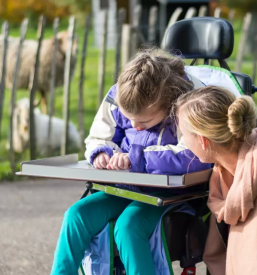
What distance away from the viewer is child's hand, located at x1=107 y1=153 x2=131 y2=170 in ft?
8.63

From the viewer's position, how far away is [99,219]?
2.67 metres

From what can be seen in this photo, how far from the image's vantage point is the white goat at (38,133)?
19.9 feet

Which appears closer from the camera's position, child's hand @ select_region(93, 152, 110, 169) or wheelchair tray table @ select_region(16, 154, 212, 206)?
wheelchair tray table @ select_region(16, 154, 212, 206)

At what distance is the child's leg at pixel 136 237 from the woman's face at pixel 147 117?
37 cm

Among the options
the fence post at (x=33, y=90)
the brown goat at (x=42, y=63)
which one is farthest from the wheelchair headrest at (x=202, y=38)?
the brown goat at (x=42, y=63)

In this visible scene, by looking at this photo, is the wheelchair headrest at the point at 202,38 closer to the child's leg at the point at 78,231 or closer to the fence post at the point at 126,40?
the child's leg at the point at 78,231

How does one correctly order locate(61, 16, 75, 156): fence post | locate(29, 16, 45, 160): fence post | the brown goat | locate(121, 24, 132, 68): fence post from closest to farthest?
locate(29, 16, 45, 160): fence post → locate(61, 16, 75, 156): fence post → locate(121, 24, 132, 68): fence post → the brown goat

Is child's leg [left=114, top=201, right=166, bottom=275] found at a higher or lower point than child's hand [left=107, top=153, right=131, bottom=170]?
lower

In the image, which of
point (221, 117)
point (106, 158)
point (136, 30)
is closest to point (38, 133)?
point (136, 30)

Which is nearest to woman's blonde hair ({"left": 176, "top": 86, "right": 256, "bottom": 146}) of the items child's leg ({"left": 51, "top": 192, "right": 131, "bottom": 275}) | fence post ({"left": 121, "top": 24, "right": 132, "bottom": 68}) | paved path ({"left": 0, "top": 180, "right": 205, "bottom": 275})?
child's leg ({"left": 51, "top": 192, "right": 131, "bottom": 275})

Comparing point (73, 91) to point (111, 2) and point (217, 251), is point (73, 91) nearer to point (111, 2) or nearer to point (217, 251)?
point (111, 2)

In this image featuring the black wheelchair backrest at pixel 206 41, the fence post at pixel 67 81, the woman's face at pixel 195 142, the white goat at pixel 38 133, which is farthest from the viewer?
the white goat at pixel 38 133

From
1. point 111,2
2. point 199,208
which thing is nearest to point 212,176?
point 199,208

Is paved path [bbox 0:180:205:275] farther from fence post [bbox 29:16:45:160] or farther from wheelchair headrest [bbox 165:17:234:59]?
wheelchair headrest [bbox 165:17:234:59]
